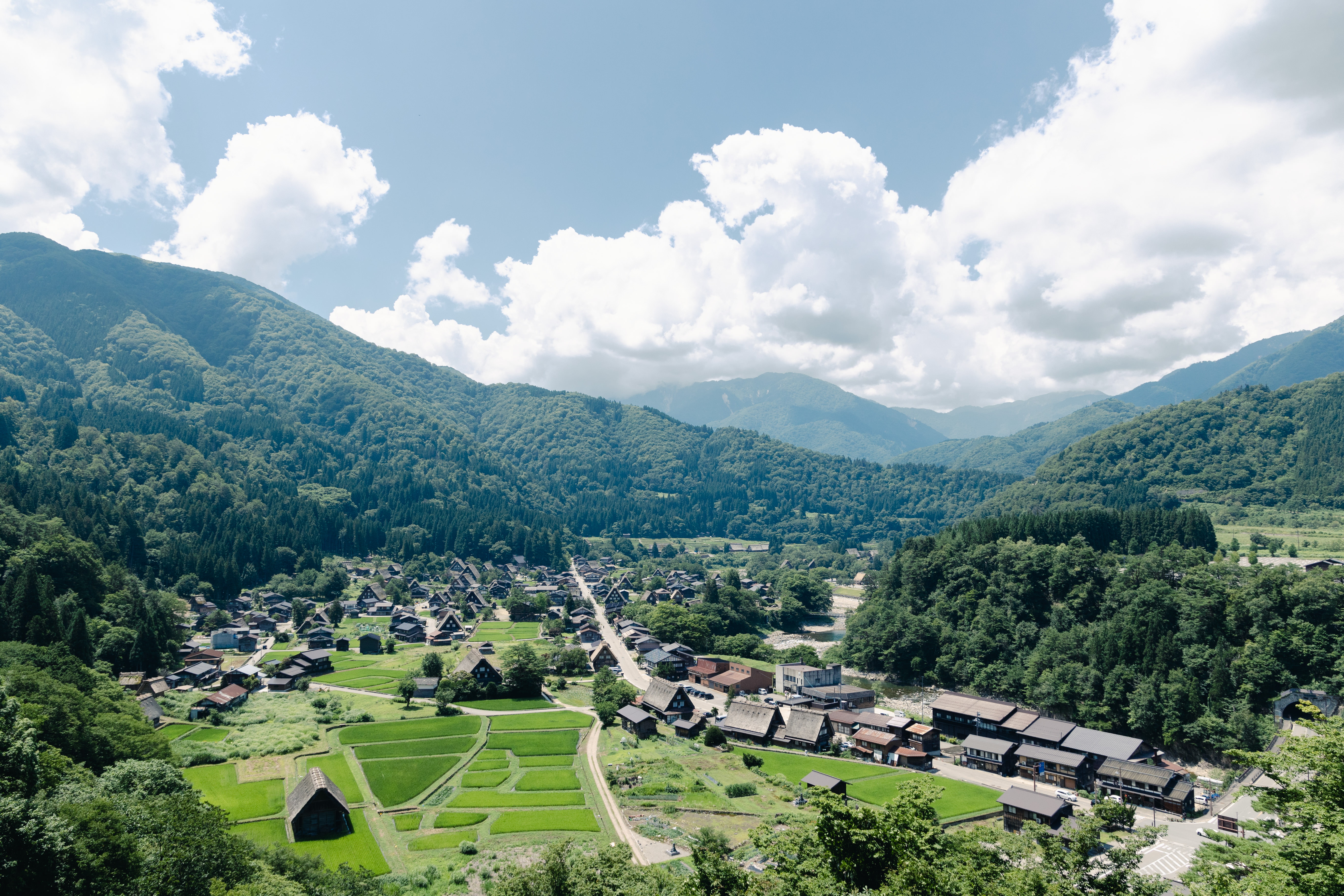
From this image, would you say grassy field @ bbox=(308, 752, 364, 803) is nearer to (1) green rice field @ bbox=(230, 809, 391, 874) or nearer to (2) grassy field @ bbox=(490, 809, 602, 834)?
(1) green rice field @ bbox=(230, 809, 391, 874)

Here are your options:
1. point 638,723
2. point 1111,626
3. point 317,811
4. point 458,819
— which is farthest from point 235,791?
point 1111,626

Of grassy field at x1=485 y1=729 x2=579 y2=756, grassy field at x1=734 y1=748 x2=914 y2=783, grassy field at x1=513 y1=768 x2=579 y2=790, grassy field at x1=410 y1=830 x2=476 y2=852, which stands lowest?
grassy field at x1=734 y1=748 x2=914 y2=783

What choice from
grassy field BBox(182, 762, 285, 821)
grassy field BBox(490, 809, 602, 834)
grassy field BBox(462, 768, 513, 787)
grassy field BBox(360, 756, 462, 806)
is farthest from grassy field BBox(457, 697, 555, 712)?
grassy field BBox(490, 809, 602, 834)

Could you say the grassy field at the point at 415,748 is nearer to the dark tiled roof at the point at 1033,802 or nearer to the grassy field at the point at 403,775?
the grassy field at the point at 403,775

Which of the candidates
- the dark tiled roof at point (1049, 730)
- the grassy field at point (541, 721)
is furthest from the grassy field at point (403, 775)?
the dark tiled roof at point (1049, 730)

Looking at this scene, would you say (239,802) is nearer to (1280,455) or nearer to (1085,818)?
(1085,818)

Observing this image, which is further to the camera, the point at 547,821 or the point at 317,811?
the point at 547,821

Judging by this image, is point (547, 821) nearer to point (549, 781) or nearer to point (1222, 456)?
point (549, 781)
